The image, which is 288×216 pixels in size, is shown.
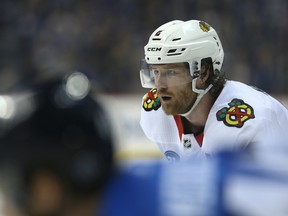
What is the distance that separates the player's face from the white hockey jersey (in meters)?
0.14

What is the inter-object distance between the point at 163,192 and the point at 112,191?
3.8 inches

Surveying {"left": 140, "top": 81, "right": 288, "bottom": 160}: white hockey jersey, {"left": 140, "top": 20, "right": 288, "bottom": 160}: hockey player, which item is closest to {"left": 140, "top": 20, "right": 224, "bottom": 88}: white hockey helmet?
{"left": 140, "top": 20, "right": 288, "bottom": 160}: hockey player

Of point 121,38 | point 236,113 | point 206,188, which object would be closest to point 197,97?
point 236,113

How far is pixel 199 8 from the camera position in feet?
26.7

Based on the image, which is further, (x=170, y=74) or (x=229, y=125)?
(x=170, y=74)

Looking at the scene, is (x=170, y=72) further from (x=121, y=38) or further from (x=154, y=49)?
(x=121, y=38)

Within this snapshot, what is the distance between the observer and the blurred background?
7754 mm

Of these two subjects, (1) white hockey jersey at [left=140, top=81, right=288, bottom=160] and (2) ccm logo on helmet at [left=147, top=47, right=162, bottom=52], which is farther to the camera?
(2) ccm logo on helmet at [left=147, top=47, right=162, bottom=52]

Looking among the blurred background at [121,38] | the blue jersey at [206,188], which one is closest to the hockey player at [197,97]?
the blue jersey at [206,188]

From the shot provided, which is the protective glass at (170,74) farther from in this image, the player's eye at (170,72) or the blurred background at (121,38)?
the blurred background at (121,38)

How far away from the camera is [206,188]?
1.27 m

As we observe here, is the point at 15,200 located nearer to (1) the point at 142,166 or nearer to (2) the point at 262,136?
(1) the point at 142,166

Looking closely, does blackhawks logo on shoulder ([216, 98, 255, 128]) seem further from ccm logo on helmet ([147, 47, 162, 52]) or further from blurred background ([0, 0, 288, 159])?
blurred background ([0, 0, 288, 159])

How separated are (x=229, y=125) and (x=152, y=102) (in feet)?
1.90
